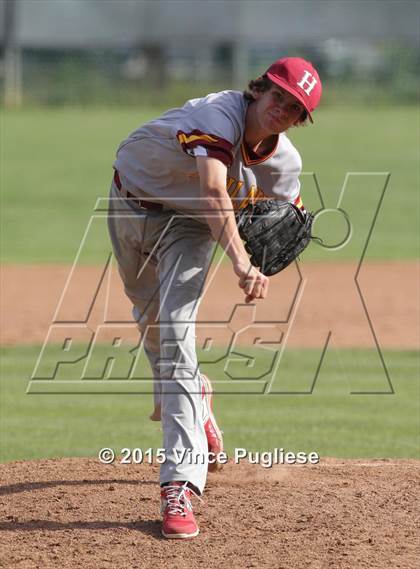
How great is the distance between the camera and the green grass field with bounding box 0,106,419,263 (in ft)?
51.0

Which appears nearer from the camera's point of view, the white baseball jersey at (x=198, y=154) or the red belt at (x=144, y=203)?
the white baseball jersey at (x=198, y=154)

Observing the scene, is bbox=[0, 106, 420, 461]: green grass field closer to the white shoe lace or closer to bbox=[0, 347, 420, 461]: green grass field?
bbox=[0, 347, 420, 461]: green grass field

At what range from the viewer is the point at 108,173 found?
22.6m

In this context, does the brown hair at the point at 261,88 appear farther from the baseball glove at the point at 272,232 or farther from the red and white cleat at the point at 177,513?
the red and white cleat at the point at 177,513

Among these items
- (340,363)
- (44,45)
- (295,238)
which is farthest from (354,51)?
(295,238)

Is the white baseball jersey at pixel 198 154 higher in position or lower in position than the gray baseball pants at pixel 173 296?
higher

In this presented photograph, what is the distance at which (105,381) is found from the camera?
8398 millimetres

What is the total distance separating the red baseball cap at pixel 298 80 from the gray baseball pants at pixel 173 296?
2.48ft

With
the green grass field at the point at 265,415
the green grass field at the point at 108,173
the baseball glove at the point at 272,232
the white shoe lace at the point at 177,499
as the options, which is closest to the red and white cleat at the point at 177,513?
the white shoe lace at the point at 177,499

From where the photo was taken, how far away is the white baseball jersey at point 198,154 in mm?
4289

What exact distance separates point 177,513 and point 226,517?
36 cm

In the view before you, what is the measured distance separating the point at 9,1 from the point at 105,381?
41215 millimetres

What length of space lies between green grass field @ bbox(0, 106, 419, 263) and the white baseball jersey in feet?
29.8

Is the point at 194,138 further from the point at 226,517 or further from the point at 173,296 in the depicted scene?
the point at 226,517
